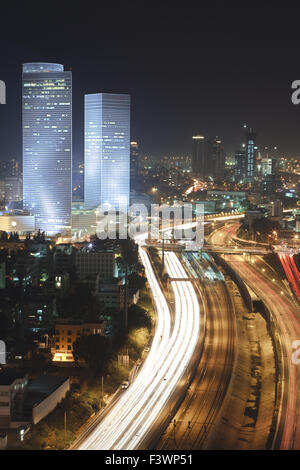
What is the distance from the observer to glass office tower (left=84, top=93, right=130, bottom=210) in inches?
843

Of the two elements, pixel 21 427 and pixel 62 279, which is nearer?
pixel 21 427

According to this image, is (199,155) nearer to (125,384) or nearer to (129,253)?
(129,253)

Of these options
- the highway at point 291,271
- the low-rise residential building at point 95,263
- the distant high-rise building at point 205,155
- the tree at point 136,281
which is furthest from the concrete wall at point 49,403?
the distant high-rise building at point 205,155

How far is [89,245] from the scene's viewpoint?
510 inches

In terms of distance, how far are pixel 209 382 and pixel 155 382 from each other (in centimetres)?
60

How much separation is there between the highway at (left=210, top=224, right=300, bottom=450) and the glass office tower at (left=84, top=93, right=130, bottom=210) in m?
8.11

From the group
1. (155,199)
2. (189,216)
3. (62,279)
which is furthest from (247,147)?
(62,279)

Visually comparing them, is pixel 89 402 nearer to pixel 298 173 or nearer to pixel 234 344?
pixel 234 344

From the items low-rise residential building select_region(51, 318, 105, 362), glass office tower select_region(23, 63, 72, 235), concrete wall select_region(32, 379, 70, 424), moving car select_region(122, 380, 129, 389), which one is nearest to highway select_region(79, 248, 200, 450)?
moving car select_region(122, 380, 129, 389)

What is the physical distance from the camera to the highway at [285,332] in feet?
18.9

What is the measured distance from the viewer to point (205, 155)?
39750 mm

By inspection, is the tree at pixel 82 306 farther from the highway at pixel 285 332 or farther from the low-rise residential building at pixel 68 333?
the highway at pixel 285 332

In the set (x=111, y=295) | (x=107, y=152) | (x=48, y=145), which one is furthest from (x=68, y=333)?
(x=107, y=152)

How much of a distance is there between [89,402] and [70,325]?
5.74 ft
